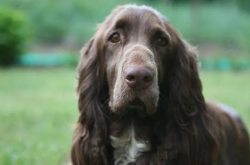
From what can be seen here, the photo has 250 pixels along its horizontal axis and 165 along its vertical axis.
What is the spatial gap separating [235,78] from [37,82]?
19.8 feet

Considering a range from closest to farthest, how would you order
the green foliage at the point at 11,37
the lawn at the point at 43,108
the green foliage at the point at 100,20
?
the lawn at the point at 43,108
the green foliage at the point at 11,37
the green foliage at the point at 100,20

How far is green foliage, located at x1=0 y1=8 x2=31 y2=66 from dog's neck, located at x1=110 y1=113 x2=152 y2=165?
12382mm

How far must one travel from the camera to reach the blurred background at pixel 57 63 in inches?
230

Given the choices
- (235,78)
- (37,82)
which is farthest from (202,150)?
(235,78)

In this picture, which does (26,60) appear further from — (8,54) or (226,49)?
(226,49)

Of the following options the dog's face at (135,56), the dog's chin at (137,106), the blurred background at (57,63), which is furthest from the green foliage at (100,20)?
the dog's chin at (137,106)

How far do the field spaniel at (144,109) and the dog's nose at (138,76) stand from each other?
32 centimetres

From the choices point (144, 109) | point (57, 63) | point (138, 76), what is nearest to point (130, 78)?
point (138, 76)

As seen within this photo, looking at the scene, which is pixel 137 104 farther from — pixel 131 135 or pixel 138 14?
pixel 138 14

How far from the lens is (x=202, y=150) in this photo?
3490 millimetres

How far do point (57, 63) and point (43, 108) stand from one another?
819 centimetres

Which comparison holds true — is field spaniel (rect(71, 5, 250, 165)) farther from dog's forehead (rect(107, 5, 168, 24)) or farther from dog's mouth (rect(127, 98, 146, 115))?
dog's mouth (rect(127, 98, 146, 115))

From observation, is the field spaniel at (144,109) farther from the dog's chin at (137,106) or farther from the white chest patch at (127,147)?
the dog's chin at (137,106)

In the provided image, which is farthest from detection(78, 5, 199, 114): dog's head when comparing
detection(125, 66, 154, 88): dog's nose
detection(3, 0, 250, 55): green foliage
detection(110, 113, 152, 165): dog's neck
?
detection(3, 0, 250, 55): green foliage
